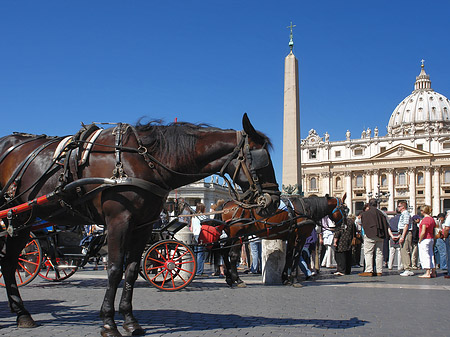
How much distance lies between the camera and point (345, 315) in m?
5.42

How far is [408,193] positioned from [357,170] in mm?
9690

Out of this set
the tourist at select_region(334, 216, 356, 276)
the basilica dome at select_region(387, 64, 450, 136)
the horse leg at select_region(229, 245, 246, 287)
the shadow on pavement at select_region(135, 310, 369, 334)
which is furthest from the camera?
the basilica dome at select_region(387, 64, 450, 136)

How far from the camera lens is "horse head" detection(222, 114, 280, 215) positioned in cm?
400

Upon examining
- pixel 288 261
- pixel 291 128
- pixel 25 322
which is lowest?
pixel 25 322

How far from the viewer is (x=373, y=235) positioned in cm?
1112

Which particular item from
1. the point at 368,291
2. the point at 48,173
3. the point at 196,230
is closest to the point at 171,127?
the point at 48,173

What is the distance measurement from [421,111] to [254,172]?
12123 cm

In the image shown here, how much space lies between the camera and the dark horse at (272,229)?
871cm

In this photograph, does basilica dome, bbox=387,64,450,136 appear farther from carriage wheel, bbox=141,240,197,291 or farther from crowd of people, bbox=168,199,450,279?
carriage wheel, bbox=141,240,197,291

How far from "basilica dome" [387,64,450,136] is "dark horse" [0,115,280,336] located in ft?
368

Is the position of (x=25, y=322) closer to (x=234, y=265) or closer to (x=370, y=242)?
(x=234, y=265)

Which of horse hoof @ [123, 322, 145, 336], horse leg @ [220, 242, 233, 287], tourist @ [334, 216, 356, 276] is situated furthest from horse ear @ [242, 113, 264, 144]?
tourist @ [334, 216, 356, 276]

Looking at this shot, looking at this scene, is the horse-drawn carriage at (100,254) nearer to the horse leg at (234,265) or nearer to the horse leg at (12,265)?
the horse leg at (234,265)

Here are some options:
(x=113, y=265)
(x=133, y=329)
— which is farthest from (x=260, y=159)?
(x=133, y=329)
